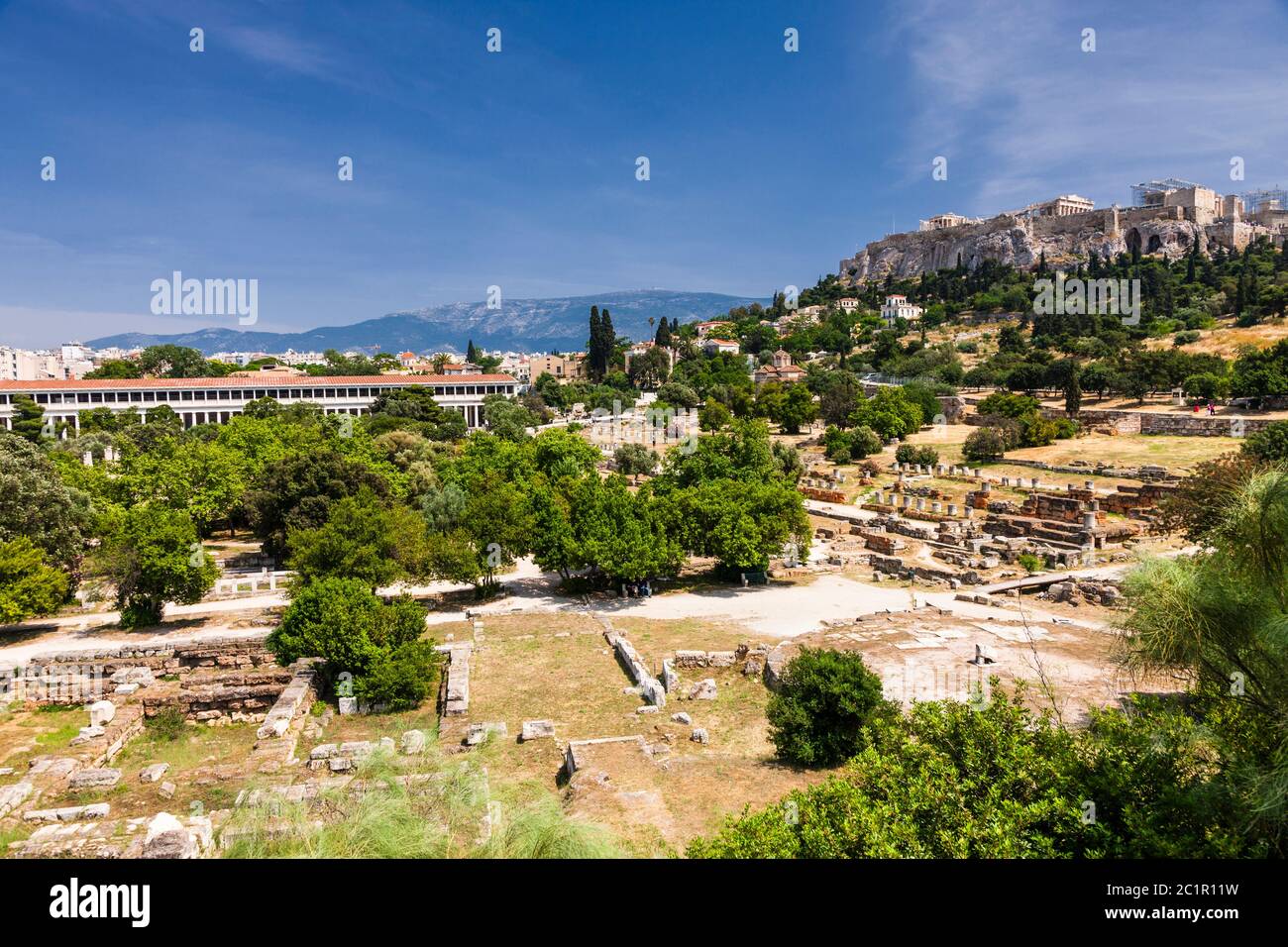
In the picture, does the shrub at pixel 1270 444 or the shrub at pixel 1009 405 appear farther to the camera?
the shrub at pixel 1009 405

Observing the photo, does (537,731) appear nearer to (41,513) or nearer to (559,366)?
(41,513)

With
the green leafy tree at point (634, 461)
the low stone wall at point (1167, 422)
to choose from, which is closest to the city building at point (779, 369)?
the low stone wall at point (1167, 422)

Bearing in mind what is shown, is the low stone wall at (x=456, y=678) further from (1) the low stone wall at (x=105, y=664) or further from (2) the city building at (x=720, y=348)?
(2) the city building at (x=720, y=348)

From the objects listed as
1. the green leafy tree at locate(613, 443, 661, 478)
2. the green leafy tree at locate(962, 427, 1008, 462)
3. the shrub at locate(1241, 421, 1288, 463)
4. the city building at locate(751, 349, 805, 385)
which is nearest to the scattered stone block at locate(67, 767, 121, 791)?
the green leafy tree at locate(613, 443, 661, 478)

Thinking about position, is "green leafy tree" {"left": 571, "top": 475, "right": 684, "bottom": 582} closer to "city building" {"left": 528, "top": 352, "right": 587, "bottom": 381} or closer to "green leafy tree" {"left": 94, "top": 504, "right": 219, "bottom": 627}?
"green leafy tree" {"left": 94, "top": 504, "right": 219, "bottom": 627}

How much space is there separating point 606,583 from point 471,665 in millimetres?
9397

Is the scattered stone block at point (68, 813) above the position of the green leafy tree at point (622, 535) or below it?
below

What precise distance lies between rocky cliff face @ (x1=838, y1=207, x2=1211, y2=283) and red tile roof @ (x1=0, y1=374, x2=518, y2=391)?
371ft

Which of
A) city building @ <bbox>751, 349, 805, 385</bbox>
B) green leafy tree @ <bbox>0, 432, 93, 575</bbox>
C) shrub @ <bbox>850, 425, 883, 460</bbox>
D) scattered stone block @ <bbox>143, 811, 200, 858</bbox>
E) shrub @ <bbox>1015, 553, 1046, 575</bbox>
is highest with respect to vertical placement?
city building @ <bbox>751, 349, 805, 385</bbox>

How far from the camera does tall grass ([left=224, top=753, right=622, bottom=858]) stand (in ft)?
25.2

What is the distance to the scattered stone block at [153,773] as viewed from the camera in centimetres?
1367

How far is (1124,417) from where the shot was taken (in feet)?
203

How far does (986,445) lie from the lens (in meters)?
55.4

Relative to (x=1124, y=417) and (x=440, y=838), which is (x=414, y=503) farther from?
(x=1124, y=417)
